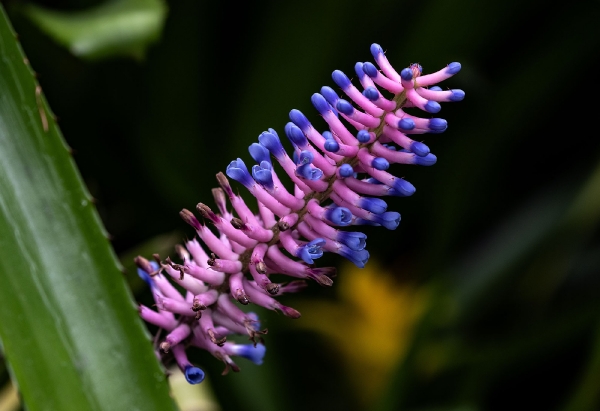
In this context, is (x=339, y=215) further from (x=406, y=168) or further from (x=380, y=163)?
(x=406, y=168)

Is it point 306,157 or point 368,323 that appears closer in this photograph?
point 306,157

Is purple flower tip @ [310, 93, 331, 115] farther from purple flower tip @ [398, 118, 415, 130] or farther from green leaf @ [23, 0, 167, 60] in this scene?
green leaf @ [23, 0, 167, 60]

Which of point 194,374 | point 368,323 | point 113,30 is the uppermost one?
point 113,30

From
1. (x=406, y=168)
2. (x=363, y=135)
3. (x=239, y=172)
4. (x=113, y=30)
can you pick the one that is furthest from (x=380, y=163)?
(x=406, y=168)

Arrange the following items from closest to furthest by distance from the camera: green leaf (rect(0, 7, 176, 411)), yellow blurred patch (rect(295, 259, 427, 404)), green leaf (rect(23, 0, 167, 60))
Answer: green leaf (rect(0, 7, 176, 411)) < green leaf (rect(23, 0, 167, 60)) < yellow blurred patch (rect(295, 259, 427, 404))

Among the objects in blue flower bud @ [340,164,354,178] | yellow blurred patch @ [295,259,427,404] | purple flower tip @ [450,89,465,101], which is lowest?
yellow blurred patch @ [295,259,427,404]

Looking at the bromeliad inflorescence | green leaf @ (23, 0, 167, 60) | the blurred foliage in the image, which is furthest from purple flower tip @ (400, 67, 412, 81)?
the blurred foliage

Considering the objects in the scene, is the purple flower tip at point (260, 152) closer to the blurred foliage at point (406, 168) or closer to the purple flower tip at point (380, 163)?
the purple flower tip at point (380, 163)
